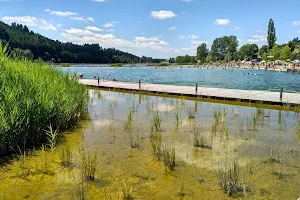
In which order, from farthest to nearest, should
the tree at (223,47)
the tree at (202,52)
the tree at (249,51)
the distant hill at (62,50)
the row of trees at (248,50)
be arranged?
1. the tree at (202,52)
2. the tree at (223,47)
3. the tree at (249,51)
4. the distant hill at (62,50)
5. the row of trees at (248,50)

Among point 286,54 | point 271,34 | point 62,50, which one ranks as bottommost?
point 286,54

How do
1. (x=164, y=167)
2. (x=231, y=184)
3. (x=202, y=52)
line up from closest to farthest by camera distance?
(x=231, y=184)
(x=164, y=167)
(x=202, y=52)

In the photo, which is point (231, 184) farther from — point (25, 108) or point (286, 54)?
point (286, 54)

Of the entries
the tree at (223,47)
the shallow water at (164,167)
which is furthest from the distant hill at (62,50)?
the shallow water at (164,167)

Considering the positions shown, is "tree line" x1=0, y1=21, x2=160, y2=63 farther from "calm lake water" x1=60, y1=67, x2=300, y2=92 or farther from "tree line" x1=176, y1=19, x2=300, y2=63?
"calm lake water" x1=60, y1=67, x2=300, y2=92

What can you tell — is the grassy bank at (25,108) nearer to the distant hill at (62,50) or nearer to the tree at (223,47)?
the distant hill at (62,50)

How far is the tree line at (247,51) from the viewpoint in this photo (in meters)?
84.2

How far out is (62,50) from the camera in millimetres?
121562

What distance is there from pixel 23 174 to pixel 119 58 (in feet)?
497

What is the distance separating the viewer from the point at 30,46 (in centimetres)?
9281

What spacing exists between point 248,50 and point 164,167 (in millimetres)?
124086

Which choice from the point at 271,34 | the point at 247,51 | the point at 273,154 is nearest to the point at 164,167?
the point at 273,154

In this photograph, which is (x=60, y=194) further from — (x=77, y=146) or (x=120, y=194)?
(x=77, y=146)

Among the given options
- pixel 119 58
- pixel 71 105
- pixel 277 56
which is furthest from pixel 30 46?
pixel 71 105
